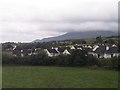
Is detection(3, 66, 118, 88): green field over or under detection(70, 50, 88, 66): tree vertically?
under

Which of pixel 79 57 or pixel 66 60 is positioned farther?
pixel 66 60

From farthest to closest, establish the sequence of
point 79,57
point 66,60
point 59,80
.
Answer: point 66,60, point 79,57, point 59,80

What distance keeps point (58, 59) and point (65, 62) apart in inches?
44.3

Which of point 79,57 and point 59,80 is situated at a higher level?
point 79,57

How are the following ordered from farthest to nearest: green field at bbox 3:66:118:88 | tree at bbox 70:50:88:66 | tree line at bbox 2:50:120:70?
tree at bbox 70:50:88:66, tree line at bbox 2:50:120:70, green field at bbox 3:66:118:88

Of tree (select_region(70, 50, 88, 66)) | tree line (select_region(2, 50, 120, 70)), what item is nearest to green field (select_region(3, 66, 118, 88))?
tree line (select_region(2, 50, 120, 70))

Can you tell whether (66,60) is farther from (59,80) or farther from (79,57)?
(59,80)

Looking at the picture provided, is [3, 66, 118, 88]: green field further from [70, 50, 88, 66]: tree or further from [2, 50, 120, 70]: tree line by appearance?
[70, 50, 88, 66]: tree

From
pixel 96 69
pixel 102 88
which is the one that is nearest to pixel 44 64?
pixel 96 69

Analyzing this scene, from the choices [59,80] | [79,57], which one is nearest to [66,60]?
[79,57]

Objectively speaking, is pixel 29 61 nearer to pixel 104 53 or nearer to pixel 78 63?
pixel 78 63

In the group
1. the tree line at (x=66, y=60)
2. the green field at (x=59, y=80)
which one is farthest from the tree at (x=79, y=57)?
the green field at (x=59, y=80)

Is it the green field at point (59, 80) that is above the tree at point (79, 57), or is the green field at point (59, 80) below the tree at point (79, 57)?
below

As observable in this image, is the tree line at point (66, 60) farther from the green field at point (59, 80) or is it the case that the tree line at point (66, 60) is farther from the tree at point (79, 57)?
the green field at point (59, 80)
